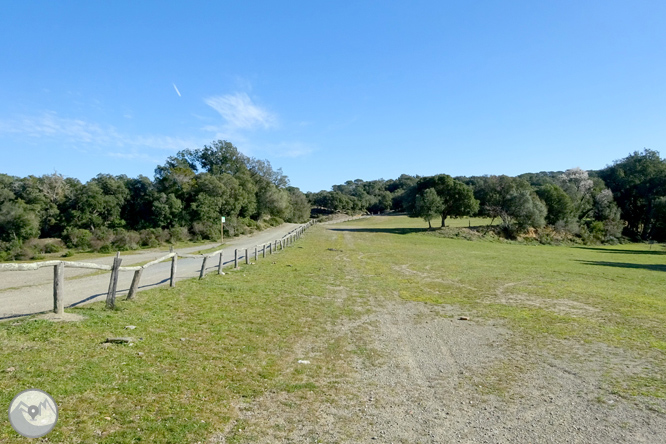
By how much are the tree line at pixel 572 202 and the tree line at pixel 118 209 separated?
103 feet

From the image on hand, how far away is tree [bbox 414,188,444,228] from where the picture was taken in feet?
184

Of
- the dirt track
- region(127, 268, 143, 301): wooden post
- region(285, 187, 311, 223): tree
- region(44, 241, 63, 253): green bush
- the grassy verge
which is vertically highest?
region(285, 187, 311, 223): tree

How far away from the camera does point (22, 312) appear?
8.93 m

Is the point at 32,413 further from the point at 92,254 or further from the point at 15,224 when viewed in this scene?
the point at 15,224

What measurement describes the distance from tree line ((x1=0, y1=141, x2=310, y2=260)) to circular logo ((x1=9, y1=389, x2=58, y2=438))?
101 feet

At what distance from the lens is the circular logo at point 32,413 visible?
11.2 ft

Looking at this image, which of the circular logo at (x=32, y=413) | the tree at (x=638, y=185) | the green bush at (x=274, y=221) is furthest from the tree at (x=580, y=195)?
the circular logo at (x=32, y=413)

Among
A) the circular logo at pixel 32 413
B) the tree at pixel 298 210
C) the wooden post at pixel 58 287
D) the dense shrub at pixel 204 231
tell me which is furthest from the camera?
the tree at pixel 298 210

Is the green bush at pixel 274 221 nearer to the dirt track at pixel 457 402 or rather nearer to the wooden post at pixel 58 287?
the wooden post at pixel 58 287

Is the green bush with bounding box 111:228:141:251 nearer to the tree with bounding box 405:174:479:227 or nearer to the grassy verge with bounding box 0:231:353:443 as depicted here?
the grassy verge with bounding box 0:231:353:443

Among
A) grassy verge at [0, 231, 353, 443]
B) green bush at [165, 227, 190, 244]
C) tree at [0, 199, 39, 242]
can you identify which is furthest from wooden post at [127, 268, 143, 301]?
tree at [0, 199, 39, 242]

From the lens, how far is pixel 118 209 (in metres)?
44.2

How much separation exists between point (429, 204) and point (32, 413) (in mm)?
55570

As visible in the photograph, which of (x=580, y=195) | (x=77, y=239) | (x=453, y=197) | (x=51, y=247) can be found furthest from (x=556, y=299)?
(x=580, y=195)
